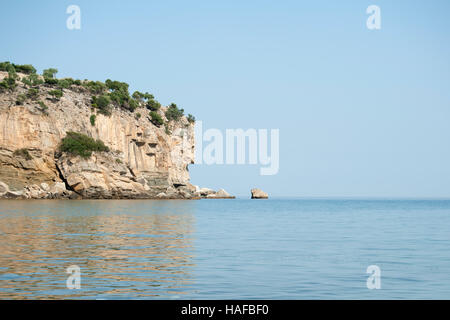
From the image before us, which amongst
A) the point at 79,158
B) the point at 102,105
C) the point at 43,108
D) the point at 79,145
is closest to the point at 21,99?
the point at 43,108

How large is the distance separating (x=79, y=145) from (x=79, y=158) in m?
2.80

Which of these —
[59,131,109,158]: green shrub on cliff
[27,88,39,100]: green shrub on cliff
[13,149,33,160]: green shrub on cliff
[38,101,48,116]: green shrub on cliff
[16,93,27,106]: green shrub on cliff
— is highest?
[27,88,39,100]: green shrub on cliff

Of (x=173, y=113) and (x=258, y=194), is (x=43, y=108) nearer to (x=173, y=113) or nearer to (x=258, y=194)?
(x=173, y=113)

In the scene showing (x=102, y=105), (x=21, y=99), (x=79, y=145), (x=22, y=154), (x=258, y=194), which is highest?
(x=102, y=105)

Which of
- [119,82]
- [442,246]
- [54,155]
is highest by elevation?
[119,82]

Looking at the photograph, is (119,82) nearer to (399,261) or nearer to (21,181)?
(21,181)

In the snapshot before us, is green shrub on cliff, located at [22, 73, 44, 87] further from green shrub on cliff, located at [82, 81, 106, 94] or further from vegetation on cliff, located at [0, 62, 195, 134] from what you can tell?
green shrub on cliff, located at [82, 81, 106, 94]

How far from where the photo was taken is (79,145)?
295ft

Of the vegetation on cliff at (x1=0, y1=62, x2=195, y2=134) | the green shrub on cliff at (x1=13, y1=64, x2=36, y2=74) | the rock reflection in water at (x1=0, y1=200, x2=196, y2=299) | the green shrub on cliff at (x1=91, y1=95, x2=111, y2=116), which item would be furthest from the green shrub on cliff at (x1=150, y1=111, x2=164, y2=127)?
the rock reflection in water at (x1=0, y1=200, x2=196, y2=299)

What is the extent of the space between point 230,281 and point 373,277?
435cm

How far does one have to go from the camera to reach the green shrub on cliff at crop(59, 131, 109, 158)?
88.6 meters

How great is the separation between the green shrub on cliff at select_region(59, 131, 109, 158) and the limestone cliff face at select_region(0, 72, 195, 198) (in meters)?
0.99
